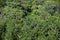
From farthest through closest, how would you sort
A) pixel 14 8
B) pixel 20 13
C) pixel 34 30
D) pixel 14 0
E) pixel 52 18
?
1. pixel 14 0
2. pixel 14 8
3. pixel 20 13
4. pixel 52 18
5. pixel 34 30

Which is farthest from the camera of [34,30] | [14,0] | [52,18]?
[14,0]

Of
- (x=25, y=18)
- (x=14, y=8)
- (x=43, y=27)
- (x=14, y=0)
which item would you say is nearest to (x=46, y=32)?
(x=43, y=27)

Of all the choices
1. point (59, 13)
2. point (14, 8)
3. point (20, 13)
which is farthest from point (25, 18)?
point (59, 13)

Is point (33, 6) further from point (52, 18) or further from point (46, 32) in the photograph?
point (46, 32)

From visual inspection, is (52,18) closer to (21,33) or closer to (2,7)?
(21,33)

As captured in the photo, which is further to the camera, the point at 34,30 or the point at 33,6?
the point at 33,6

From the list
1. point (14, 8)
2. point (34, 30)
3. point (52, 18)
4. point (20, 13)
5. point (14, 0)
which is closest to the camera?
point (34, 30)
